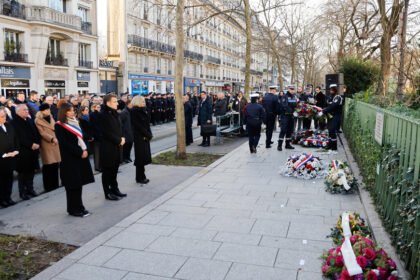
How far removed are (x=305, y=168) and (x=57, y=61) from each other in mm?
25024

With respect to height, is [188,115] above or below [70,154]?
above

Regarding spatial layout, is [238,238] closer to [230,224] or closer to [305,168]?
[230,224]

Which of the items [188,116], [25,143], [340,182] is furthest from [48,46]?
[340,182]

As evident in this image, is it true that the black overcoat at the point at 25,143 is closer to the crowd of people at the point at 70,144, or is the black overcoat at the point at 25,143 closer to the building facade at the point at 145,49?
the crowd of people at the point at 70,144

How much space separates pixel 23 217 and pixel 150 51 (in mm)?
39311

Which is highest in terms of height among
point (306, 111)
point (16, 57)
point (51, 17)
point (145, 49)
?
point (51, 17)

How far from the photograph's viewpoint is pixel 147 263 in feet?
14.9

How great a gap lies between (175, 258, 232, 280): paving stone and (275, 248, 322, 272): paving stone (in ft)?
1.97

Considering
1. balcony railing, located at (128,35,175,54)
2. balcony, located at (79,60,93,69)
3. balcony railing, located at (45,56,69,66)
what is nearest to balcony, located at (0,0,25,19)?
balcony railing, located at (45,56,69,66)

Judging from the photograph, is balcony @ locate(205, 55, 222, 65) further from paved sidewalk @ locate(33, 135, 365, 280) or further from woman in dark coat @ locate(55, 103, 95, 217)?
woman in dark coat @ locate(55, 103, 95, 217)

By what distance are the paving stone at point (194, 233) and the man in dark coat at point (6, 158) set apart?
11.2 feet

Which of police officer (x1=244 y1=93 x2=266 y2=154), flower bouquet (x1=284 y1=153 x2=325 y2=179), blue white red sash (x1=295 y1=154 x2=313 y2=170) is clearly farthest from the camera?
police officer (x1=244 y1=93 x2=266 y2=154)

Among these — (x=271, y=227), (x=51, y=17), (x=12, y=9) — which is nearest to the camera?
(x=271, y=227)

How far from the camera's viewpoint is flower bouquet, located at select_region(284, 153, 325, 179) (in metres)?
8.88
